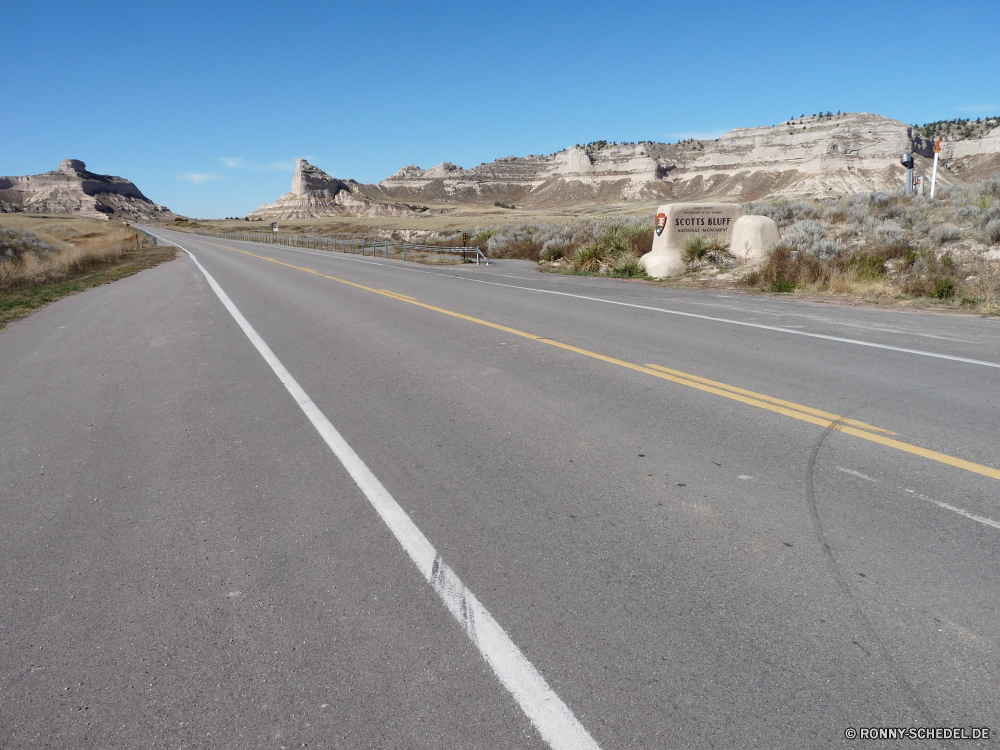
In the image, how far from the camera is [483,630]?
2.94 metres

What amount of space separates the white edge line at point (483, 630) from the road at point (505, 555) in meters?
0.01

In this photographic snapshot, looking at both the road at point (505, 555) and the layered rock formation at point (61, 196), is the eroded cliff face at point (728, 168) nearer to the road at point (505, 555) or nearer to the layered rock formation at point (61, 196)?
the layered rock formation at point (61, 196)

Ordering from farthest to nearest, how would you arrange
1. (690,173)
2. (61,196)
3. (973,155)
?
1. (61,196)
2. (690,173)
3. (973,155)

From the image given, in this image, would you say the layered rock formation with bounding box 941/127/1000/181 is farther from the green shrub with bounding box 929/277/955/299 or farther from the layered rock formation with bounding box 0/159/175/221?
the layered rock formation with bounding box 0/159/175/221

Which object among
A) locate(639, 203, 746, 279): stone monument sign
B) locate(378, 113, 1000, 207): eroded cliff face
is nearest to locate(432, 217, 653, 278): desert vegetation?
locate(639, 203, 746, 279): stone monument sign

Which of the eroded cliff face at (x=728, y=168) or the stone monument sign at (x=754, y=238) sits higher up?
the eroded cliff face at (x=728, y=168)

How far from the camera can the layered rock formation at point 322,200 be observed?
160375 millimetres

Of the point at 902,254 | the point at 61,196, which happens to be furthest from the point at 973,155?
the point at 61,196

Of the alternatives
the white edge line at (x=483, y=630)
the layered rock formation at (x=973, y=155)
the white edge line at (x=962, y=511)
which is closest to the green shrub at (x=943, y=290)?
the white edge line at (x=962, y=511)

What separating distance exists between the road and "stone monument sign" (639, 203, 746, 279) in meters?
13.0

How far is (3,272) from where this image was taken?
22.4m

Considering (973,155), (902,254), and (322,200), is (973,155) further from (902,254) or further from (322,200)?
(322,200)

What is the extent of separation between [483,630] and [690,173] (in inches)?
6060

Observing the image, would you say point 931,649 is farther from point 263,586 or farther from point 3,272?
point 3,272
